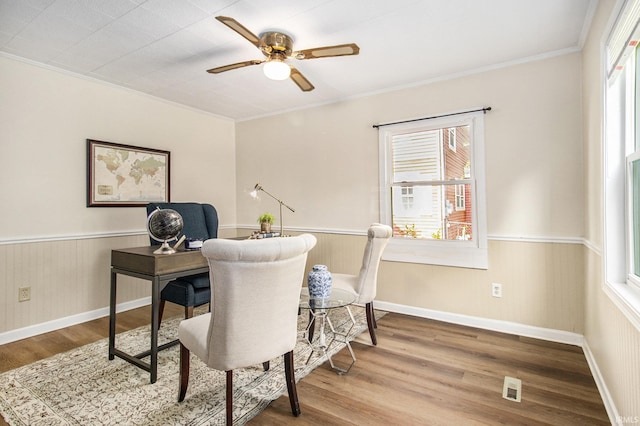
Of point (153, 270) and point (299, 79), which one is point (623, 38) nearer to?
point (299, 79)

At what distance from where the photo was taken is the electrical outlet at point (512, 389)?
2021mm

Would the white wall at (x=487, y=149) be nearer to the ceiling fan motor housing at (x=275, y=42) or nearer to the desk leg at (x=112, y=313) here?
the ceiling fan motor housing at (x=275, y=42)

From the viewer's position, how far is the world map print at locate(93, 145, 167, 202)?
346 cm

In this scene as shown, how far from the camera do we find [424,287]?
137 inches

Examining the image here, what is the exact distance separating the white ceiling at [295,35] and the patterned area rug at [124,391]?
2446mm

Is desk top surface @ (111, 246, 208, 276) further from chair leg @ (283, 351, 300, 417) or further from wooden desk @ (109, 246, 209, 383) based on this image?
chair leg @ (283, 351, 300, 417)

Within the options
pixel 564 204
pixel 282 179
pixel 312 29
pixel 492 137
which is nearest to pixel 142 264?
pixel 312 29

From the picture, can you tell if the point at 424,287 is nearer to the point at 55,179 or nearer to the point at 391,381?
the point at 391,381

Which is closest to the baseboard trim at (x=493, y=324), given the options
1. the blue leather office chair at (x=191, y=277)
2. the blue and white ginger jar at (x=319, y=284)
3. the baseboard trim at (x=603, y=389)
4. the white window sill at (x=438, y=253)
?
the baseboard trim at (x=603, y=389)

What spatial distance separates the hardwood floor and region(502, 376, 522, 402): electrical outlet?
3 centimetres

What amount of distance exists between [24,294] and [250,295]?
2.70m

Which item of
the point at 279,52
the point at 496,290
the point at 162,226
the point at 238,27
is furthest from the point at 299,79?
the point at 496,290

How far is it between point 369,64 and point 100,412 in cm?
324

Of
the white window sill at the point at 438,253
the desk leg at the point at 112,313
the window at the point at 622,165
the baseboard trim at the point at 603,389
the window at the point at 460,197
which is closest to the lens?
the window at the point at 622,165
